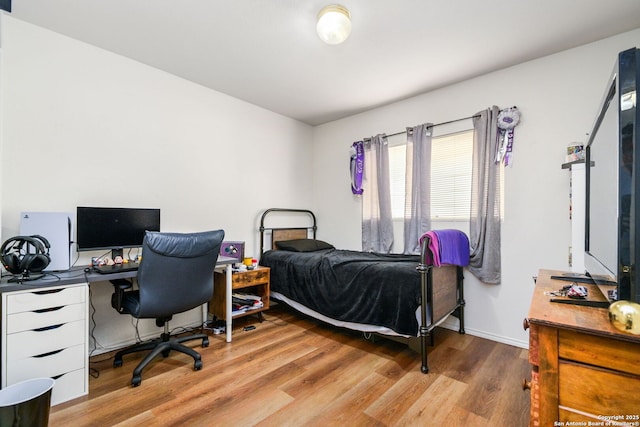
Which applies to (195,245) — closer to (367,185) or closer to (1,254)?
(1,254)

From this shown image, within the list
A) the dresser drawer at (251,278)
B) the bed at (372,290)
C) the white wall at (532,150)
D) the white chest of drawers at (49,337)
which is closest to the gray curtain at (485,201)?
the white wall at (532,150)

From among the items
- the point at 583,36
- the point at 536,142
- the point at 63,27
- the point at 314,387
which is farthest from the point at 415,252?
the point at 63,27

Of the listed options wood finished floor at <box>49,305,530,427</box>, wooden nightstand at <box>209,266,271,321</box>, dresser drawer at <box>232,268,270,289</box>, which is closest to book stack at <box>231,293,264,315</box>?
wooden nightstand at <box>209,266,271,321</box>

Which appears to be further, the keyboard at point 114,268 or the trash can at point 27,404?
the keyboard at point 114,268

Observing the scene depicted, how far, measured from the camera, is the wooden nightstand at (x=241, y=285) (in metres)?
2.84

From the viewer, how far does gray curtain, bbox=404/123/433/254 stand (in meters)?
3.11

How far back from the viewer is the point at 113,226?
230 cm

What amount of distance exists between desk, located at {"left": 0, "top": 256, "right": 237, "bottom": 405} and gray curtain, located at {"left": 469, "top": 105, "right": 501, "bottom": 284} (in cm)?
307

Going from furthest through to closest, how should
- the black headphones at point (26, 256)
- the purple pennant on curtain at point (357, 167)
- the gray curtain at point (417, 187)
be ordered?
the purple pennant on curtain at point (357, 167) → the gray curtain at point (417, 187) → the black headphones at point (26, 256)

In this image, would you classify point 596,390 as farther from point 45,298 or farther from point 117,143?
point 117,143

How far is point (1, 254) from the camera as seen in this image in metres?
1.70

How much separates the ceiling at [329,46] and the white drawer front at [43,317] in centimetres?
201

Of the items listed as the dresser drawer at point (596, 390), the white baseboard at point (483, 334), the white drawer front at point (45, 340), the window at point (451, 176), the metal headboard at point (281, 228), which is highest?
the window at point (451, 176)

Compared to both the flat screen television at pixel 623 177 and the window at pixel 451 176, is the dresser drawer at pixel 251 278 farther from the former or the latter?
the flat screen television at pixel 623 177
